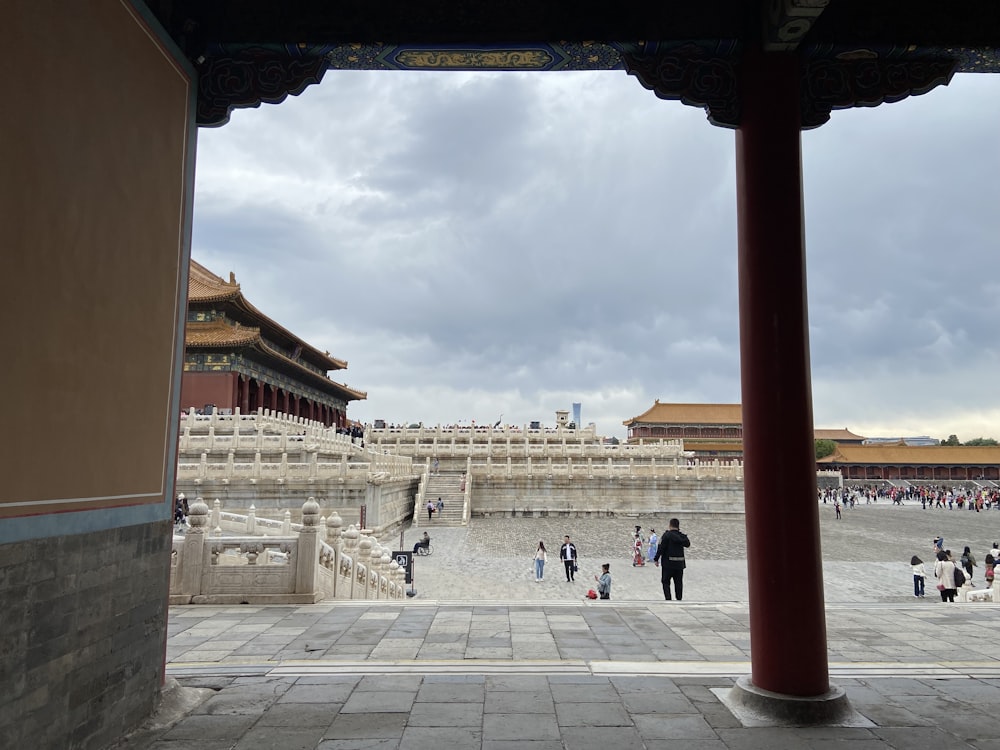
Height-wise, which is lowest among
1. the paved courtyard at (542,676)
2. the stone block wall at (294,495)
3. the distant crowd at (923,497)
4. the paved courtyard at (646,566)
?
the paved courtyard at (646,566)

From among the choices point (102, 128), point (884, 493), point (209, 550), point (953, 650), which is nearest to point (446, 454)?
point (209, 550)

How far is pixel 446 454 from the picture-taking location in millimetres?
37531

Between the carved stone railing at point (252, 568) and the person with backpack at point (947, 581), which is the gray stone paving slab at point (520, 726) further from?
the person with backpack at point (947, 581)

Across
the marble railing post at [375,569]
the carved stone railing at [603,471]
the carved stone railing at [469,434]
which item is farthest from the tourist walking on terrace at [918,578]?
the carved stone railing at [469,434]

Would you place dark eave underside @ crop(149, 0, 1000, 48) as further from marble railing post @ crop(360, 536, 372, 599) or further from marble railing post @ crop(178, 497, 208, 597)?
marble railing post @ crop(360, 536, 372, 599)

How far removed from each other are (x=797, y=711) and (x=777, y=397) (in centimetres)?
195

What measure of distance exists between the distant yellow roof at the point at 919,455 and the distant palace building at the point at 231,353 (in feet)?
152

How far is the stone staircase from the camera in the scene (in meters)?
27.6

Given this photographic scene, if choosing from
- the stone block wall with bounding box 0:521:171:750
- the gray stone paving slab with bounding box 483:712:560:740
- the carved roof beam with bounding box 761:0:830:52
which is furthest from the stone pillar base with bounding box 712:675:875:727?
the carved roof beam with bounding box 761:0:830:52

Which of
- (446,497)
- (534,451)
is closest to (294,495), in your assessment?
(446,497)

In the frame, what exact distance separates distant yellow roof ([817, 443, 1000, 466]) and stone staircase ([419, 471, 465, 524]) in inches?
1676

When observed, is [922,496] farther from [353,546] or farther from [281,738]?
[281,738]

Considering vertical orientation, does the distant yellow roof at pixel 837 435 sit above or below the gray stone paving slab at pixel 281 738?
above

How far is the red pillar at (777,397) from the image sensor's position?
4496 millimetres
